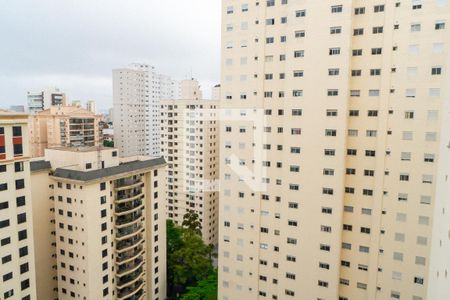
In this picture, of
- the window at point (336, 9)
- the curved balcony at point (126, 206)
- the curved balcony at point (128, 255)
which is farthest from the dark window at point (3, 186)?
the window at point (336, 9)

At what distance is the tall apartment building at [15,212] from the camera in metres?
20.1

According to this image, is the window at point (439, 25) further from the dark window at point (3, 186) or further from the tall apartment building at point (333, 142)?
the dark window at point (3, 186)

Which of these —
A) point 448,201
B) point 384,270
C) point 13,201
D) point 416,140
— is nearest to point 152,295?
point 13,201

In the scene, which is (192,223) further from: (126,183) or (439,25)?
(439,25)

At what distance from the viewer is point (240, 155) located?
24578mm

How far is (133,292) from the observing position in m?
29.8

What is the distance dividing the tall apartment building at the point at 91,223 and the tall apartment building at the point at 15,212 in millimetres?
4281

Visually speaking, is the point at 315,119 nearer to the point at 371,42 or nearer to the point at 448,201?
the point at 371,42

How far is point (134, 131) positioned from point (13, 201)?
5219cm

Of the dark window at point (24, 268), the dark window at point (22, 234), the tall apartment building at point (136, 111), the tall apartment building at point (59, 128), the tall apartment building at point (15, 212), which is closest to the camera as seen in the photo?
the tall apartment building at point (15, 212)

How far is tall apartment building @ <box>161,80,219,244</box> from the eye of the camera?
44.9 meters

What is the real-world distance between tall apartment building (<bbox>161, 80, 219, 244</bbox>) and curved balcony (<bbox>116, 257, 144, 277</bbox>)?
1475 centimetres

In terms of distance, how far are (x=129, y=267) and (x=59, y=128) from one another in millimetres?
35849

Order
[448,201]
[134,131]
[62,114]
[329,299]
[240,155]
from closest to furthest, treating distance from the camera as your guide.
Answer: [448,201], [329,299], [240,155], [62,114], [134,131]
